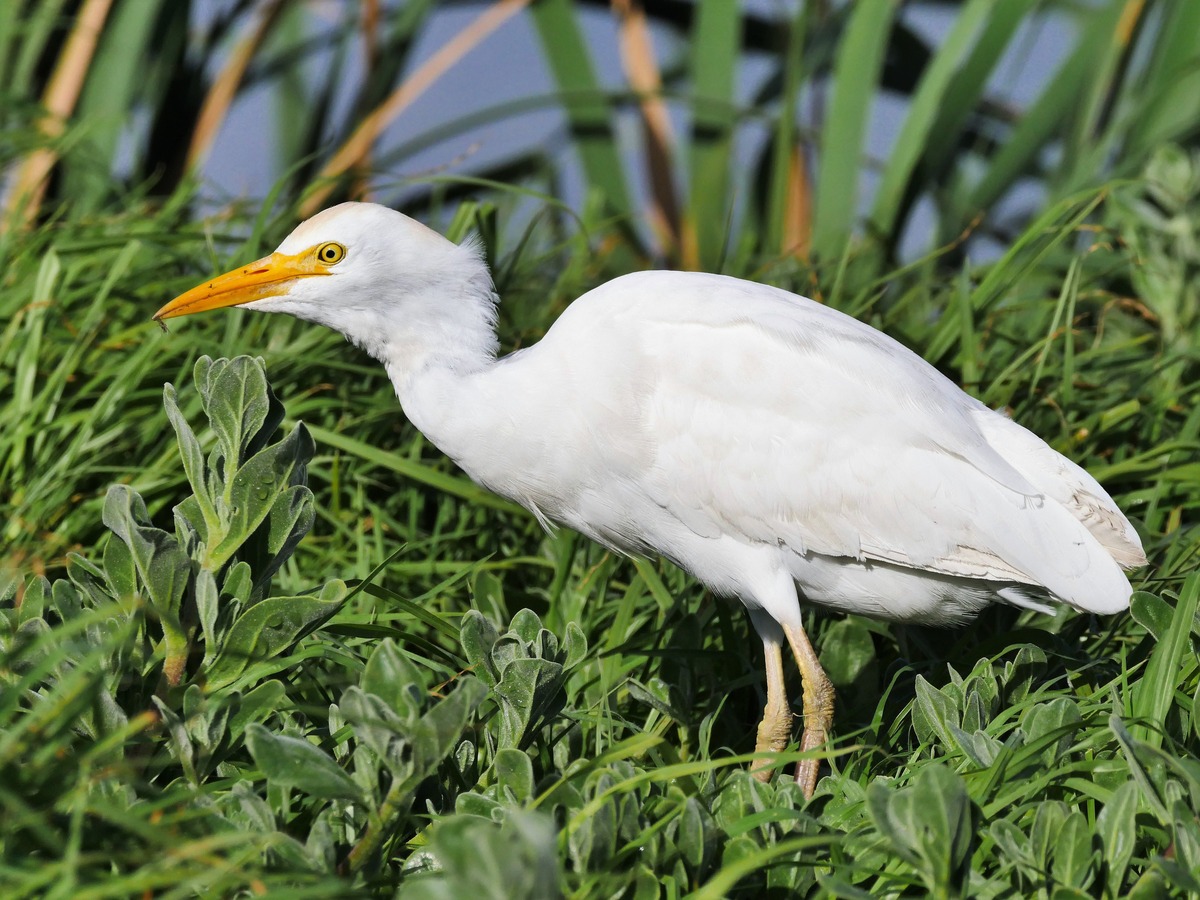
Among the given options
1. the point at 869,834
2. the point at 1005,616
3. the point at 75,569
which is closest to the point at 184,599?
the point at 75,569

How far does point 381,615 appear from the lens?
284cm

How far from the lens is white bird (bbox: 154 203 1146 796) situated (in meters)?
2.77

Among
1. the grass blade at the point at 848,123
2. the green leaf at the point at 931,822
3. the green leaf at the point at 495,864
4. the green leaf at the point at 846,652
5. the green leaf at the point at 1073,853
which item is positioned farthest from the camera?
the grass blade at the point at 848,123

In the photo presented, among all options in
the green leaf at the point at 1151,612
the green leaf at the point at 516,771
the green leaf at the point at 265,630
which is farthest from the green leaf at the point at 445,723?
the green leaf at the point at 1151,612

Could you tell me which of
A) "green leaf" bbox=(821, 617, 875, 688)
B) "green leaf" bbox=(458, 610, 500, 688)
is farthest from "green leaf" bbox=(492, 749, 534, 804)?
"green leaf" bbox=(821, 617, 875, 688)

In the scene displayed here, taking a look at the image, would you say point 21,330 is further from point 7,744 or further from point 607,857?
point 607,857

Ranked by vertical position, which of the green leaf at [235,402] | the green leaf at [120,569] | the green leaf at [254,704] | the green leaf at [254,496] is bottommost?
the green leaf at [254,704]

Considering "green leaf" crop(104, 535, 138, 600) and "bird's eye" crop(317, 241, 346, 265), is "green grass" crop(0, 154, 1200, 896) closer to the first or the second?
"green leaf" crop(104, 535, 138, 600)

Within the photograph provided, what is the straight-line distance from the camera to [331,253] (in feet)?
9.07

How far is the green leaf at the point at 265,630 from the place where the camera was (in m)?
2.04

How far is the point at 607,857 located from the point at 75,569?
3.71 feet

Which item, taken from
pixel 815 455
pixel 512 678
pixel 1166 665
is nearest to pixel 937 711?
pixel 1166 665

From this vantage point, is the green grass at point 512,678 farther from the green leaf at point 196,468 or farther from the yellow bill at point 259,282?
the yellow bill at point 259,282

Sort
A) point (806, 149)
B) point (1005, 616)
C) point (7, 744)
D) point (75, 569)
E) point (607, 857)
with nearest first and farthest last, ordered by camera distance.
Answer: point (7, 744)
point (607, 857)
point (75, 569)
point (1005, 616)
point (806, 149)
